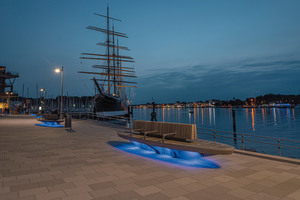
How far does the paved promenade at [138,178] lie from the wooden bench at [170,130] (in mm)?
1047

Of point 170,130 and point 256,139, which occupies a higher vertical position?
point 170,130

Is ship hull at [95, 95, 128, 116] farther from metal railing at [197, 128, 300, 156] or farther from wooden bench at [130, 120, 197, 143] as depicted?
wooden bench at [130, 120, 197, 143]

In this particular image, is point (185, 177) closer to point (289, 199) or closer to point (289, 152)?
point (289, 199)

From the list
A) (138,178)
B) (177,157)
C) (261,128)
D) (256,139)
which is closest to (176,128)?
(177,157)

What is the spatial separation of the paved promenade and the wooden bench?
1.05 m

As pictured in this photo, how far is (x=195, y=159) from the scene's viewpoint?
22.0ft

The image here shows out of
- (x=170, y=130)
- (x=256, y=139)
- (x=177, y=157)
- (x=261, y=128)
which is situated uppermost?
(x=170, y=130)

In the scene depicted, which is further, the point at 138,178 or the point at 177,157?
the point at 177,157

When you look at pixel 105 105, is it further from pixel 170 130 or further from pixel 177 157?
pixel 177 157

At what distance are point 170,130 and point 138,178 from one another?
2.67 metres

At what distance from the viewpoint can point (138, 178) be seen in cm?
485

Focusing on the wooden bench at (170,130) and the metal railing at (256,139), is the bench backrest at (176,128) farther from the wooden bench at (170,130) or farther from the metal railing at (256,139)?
the metal railing at (256,139)

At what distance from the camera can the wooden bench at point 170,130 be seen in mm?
6507

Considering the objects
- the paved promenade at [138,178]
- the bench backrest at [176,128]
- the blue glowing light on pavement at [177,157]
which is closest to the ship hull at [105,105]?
the bench backrest at [176,128]
